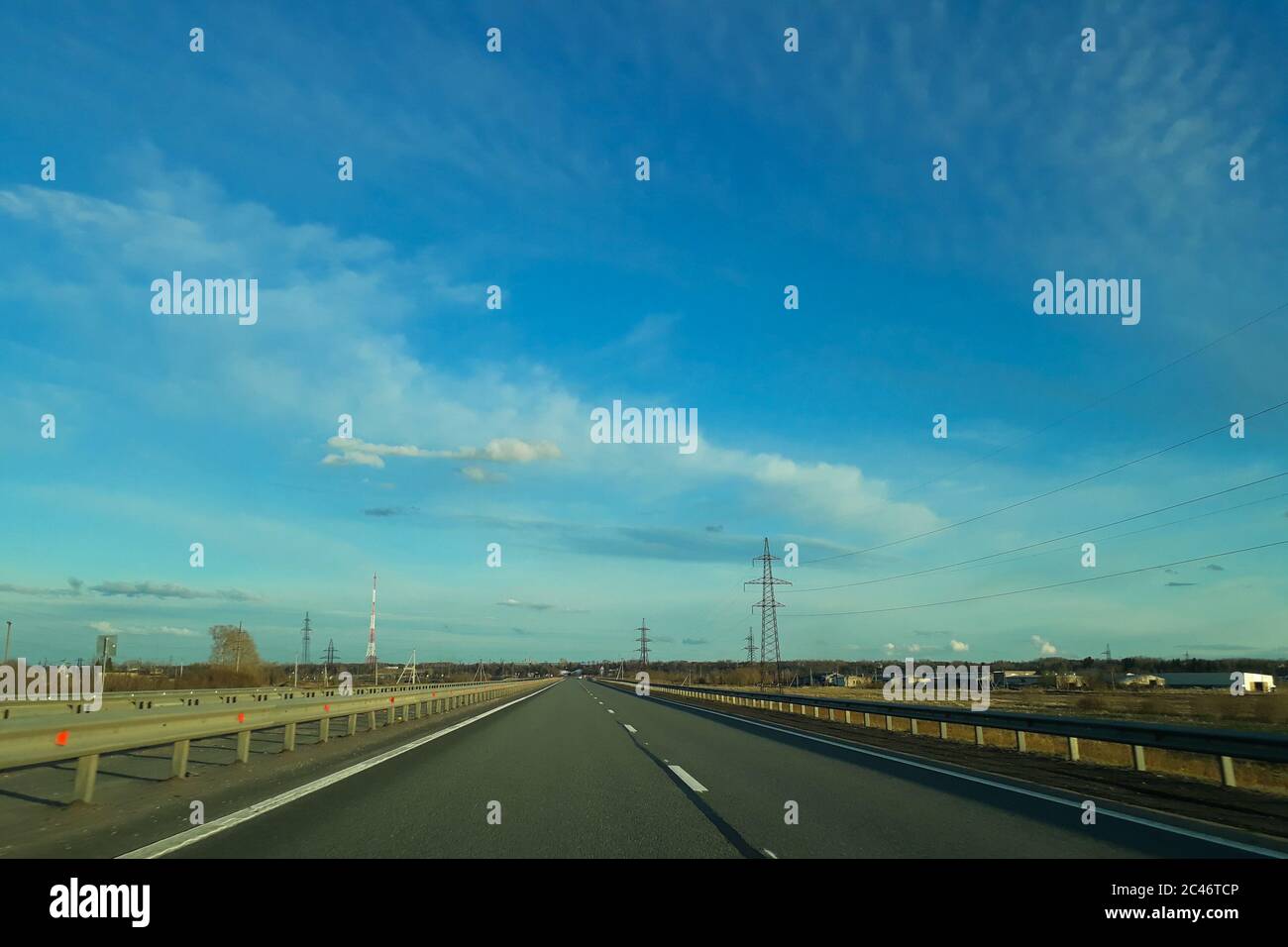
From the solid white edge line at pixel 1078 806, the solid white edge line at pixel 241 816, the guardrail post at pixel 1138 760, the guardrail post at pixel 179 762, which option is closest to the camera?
the solid white edge line at pixel 241 816

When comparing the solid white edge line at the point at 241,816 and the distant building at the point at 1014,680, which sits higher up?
the solid white edge line at the point at 241,816

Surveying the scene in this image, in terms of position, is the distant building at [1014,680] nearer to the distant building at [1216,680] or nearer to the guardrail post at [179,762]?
the distant building at [1216,680]

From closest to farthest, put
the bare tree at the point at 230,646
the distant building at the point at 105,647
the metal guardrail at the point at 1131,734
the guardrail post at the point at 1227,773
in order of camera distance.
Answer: the metal guardrail at the point at 1131,734, the guardrail post at the point at 1227,773, the distant building at the point at 105,647, the bare tree at the point at 230,646

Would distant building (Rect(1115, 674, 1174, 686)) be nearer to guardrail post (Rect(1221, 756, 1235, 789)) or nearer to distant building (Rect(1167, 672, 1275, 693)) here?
distant building (Rect(1167, 672, 1275, 693))

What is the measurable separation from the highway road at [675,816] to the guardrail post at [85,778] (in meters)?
2.15

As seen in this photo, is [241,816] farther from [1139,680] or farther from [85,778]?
[1139,680]

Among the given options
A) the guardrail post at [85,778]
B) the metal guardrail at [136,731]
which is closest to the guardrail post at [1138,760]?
the metal guardrail at [136,731]

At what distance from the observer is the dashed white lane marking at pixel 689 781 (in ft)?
39.8

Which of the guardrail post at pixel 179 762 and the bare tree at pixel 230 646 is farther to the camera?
the bare tree at pixel 230 646

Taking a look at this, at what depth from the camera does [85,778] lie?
10.7m

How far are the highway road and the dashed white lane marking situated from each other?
1.2 inches

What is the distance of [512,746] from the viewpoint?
1883 centimetres
